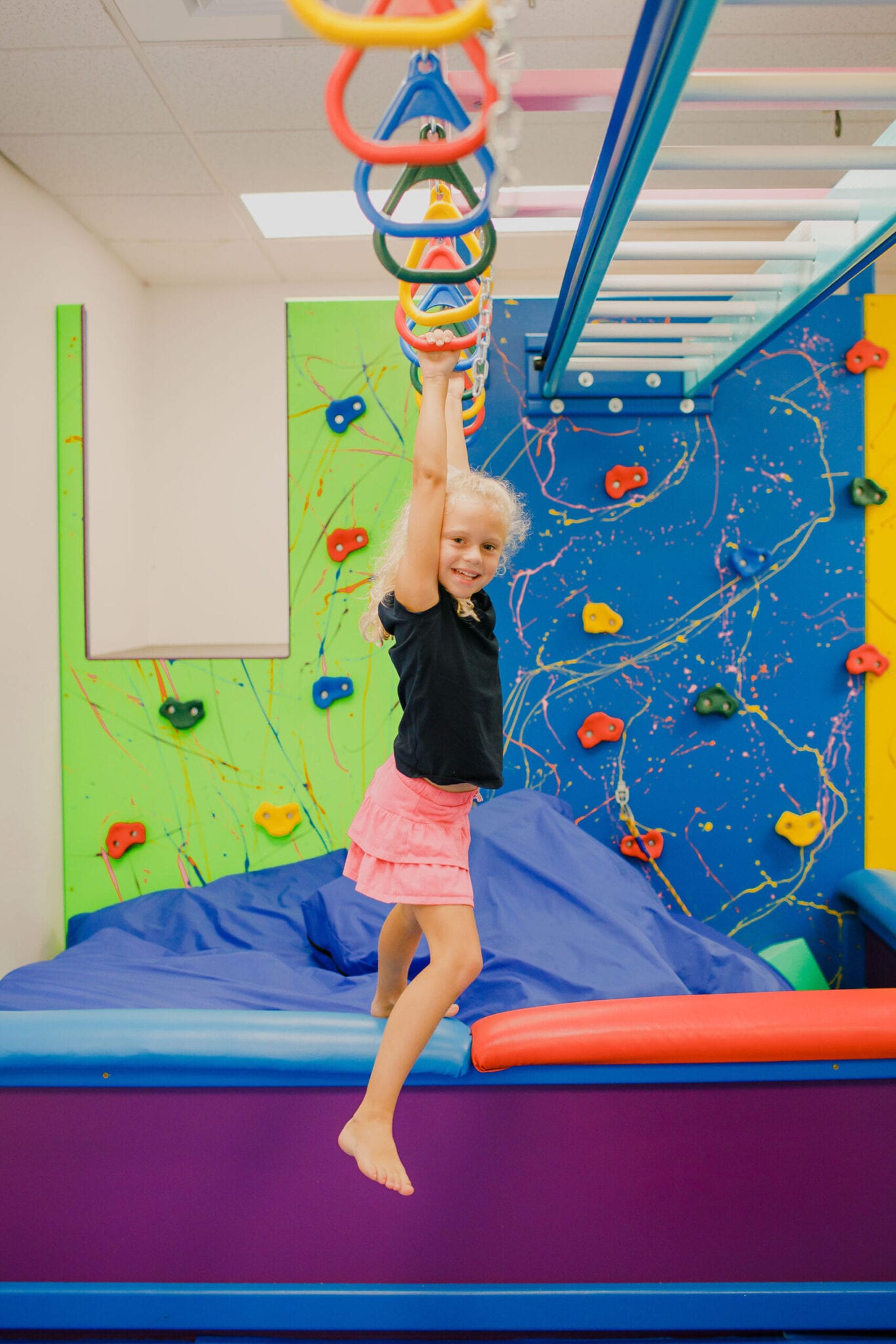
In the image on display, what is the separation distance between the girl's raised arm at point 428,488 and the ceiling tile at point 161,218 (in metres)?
2.60

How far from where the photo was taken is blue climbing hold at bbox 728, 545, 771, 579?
2729mm

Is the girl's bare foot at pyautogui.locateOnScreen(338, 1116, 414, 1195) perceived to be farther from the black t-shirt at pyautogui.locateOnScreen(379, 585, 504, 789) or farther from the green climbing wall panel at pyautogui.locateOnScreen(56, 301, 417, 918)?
the green climbing wall panel at pyautogui.locateOnScreen(56, 301, 417, 918)

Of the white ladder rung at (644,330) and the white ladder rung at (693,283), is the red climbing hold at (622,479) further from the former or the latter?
the white ladder rung at (693,283)

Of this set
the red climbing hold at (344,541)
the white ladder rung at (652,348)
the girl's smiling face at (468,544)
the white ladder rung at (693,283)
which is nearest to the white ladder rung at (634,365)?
the white ladder rung at (652,348)

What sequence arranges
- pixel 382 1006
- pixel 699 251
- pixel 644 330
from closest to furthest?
pixel 382 1006 → pixel 699 251 → pixel 644 330

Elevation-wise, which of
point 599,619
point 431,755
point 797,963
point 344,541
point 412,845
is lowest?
point 797,963

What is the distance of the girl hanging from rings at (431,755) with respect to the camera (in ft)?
4.09

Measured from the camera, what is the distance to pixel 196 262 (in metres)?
3.85

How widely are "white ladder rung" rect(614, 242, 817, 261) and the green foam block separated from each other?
1941mm

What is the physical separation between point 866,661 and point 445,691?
192 centimetres

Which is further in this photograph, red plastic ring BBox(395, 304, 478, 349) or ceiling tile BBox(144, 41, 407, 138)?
ceiling tile BBox(144, 41, 407, 138)

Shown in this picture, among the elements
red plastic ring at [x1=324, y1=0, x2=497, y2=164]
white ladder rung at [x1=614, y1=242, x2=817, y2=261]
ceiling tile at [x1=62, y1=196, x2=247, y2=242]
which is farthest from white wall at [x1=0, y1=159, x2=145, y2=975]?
red plastic ring at [x1=324, y1=0, x2=497, y2=164]

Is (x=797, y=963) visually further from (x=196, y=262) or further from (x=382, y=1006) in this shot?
(x=196, y=262)

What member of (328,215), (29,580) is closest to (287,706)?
(29,580)
